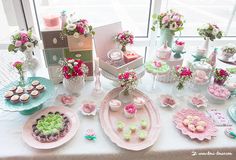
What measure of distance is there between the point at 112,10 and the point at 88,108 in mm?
1151

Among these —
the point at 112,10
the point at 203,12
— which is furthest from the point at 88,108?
the point at 203,12

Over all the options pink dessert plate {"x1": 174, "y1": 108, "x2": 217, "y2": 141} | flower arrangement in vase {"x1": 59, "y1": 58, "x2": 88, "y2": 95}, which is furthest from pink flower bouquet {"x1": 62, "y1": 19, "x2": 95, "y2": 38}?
pink dessert plate {"x1": 174, "y1": 108, "x2": 217, "y2": 141}

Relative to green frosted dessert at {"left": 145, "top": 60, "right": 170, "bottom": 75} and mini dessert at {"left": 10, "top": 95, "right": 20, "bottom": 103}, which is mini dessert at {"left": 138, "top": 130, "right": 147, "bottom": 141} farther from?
mini dessert at {"left": 10, "top": 95, "right": 20, "bottom": 103}

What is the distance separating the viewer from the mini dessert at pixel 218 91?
4.40ft

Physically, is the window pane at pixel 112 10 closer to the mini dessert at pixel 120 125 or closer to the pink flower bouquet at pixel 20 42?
the pink flower bouquet at pixel 20 42

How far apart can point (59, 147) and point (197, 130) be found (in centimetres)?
74

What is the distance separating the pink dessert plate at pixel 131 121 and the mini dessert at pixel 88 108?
0.05 metres

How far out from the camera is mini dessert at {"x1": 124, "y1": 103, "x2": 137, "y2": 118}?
1.21 metres

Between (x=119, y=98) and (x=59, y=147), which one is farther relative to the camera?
(x=119, y=98)

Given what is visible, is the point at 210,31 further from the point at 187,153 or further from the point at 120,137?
the point at 120,137

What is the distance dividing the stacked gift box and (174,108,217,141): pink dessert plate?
0.69m

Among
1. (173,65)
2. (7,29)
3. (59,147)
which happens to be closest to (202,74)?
(173,65)

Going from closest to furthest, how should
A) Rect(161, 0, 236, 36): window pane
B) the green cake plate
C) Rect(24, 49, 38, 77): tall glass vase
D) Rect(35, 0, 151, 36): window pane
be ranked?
the green cake plate → Rect(24, 49, 38, 77): tall glass vase → Rect(35, 0, 151, 36): window pane → Rect(161, 0, 236, 36): window pane

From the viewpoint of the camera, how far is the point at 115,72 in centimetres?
141
